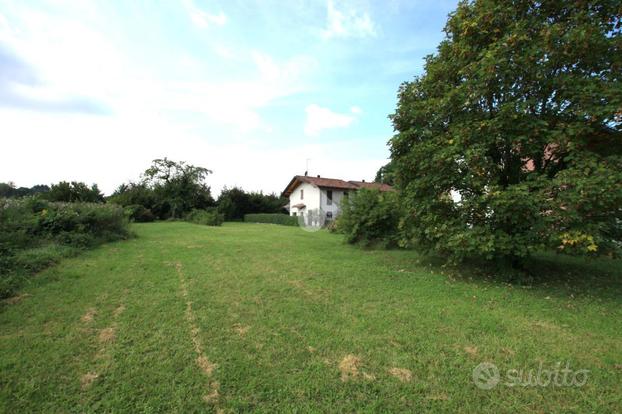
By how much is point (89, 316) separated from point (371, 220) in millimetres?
9085

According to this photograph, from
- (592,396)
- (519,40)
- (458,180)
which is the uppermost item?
(519,40)

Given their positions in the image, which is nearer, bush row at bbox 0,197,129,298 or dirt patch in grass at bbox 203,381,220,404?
dirt patch in grass at bbox 203,381,220,404

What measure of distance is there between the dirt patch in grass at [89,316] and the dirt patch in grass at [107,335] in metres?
0.44

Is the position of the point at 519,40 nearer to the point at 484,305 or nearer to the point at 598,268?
the point at 484,305

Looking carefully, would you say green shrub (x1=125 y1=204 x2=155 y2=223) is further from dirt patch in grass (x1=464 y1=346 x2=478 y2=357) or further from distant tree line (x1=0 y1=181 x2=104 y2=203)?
dirt patch in grass (x1=464 y1=346 x2=478 y2=357)

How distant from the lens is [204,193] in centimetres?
3441

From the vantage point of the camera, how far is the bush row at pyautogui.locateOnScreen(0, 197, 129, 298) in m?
5.82

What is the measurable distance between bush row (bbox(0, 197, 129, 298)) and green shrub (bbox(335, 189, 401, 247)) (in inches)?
351

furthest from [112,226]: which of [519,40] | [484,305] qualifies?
[519,40]

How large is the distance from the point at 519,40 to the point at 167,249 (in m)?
10.4

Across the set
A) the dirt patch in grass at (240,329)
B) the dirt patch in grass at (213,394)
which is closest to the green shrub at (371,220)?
the dirt patch in grass at (240,329)

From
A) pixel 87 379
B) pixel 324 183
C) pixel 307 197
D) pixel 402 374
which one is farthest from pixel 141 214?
pixel 402 374

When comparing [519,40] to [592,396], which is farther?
[519,40]

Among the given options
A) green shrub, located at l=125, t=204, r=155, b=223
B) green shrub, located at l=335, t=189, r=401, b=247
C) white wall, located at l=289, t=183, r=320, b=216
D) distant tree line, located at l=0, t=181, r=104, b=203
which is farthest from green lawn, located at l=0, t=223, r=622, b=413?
white wall, located at l=289, t=183, r=320, b=216
